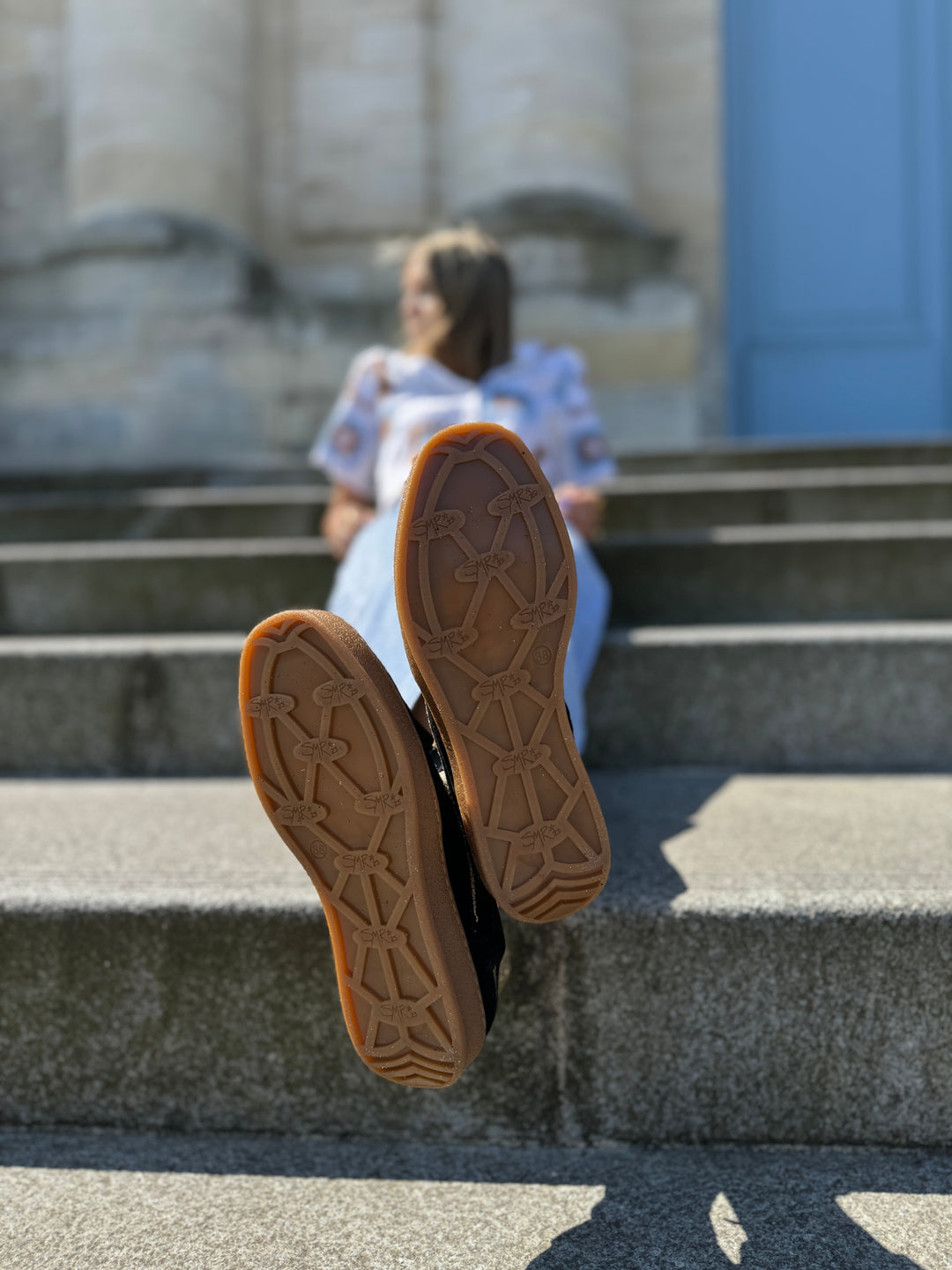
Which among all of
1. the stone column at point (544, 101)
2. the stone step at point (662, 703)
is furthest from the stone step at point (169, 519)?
the stone column at point (544, 101)

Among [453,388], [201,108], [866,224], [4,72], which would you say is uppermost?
[4,72]

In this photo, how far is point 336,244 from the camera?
4480mm

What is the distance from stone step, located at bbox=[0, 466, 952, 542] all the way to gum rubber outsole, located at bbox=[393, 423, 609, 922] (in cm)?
151

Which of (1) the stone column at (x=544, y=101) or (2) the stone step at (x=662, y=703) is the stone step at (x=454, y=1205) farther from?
(1) the stone column at (x=544, y=101)

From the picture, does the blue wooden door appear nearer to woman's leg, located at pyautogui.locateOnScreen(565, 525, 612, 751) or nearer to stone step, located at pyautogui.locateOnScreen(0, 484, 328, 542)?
stone step, located at pyautogui.locateOnScreen(0, 484, 328, 542)

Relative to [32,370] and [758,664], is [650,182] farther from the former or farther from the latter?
[758,664]

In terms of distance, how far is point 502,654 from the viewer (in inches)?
37.0

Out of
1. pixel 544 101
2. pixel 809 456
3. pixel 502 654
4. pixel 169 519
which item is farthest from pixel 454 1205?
pixel 544 101

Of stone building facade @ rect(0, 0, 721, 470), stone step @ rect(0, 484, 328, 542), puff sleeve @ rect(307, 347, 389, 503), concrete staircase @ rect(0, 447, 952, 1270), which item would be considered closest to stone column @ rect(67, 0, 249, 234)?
stone building facade @ rect(0, 0, 721, 470)

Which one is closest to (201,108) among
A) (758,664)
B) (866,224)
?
(866,224)

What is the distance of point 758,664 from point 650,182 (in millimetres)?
3421

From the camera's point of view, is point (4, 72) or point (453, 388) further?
point (4, 72)

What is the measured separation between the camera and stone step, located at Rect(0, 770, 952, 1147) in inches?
39.9

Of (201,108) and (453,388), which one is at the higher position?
(201,108)
